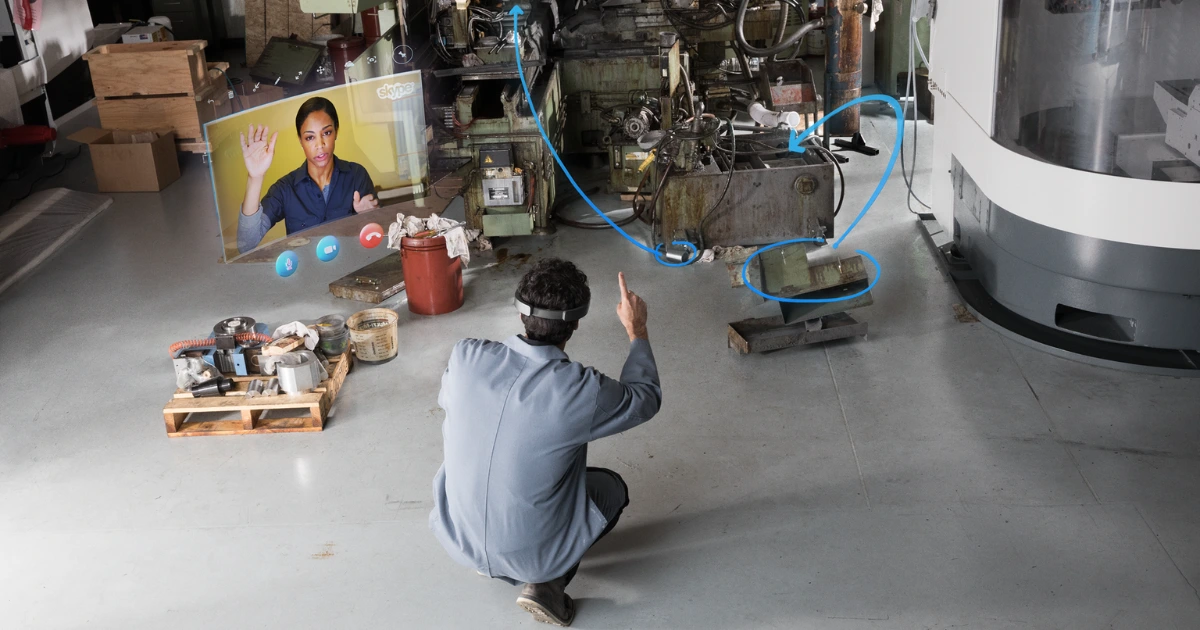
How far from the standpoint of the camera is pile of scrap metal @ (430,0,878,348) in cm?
620

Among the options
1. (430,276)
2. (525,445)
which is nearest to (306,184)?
(430,276)

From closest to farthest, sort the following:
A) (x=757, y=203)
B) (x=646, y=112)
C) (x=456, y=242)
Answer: (x=456, y=242) < (x=757, y=203) < (x=646, y=112)

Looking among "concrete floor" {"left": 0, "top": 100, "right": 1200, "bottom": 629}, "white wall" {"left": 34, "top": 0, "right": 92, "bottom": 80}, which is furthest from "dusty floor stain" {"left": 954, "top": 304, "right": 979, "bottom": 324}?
"white wall" {"left": 34, "top": 0, "right": 92, "bottom": 80}

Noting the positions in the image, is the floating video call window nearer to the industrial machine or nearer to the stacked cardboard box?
the industrial machine

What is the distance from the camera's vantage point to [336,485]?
4273mm

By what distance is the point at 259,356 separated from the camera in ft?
16.3

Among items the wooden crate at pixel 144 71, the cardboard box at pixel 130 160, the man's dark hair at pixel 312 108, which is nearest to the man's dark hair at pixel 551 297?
the man's dark hair at pixel 312 108

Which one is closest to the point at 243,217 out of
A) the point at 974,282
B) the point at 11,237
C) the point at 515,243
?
the point at 515,243

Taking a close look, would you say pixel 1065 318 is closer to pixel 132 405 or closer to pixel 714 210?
pixel 714 210

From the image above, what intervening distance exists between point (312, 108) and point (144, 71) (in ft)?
11.7

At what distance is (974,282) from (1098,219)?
1159mm

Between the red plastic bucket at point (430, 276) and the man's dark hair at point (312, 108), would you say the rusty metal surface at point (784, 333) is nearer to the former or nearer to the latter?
the red plastic bucket at point (430, 276)

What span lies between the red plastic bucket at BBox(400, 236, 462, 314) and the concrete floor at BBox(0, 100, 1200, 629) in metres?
0.11

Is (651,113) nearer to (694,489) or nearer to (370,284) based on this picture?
(370,284)
